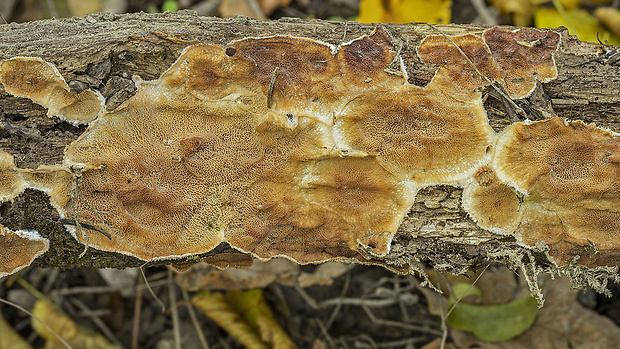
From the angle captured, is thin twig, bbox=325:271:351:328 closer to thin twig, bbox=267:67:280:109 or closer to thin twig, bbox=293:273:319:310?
thin twig, bbox=293:273:319:310

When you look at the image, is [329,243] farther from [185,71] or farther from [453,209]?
[185,71]

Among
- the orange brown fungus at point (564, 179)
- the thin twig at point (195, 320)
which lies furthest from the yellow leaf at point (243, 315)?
the orange brown fungus at point (564, 179)

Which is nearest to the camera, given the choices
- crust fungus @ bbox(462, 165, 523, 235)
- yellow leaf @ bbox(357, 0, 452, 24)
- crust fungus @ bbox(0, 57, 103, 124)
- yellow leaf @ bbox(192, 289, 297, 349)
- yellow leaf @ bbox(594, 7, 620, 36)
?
crust fungus @ bbox(0, 57, 103, 124)

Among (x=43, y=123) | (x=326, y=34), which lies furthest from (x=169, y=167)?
(x=326, y=34)

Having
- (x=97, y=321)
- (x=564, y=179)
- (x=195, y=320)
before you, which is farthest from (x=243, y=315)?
(x=564, y=179)

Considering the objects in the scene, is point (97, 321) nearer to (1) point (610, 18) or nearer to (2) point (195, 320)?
(2) point (195, 320)

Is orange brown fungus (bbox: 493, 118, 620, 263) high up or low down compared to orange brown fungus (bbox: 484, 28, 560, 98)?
down

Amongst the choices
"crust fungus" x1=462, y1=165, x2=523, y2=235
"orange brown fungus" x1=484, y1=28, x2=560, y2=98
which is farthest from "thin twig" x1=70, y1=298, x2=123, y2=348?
"orange brown fungus" x1=484, y1=28, x2=560, y2=98
